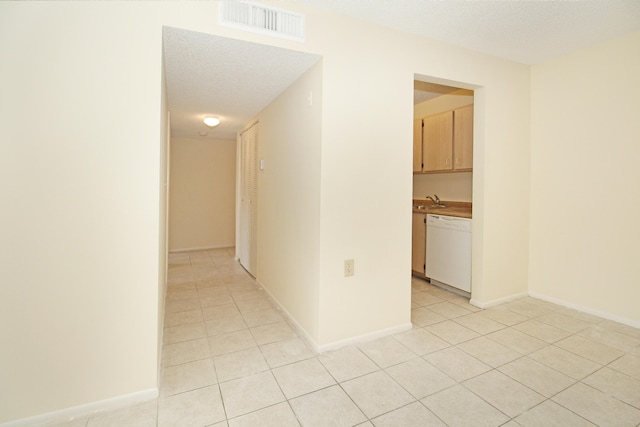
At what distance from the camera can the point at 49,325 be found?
64.5 inches

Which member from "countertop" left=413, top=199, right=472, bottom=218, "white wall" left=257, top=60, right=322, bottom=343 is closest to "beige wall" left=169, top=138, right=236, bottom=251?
"white wall" left=257, top=60, right=322, bottom=343

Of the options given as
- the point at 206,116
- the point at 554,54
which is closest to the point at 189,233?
the point at 206,116

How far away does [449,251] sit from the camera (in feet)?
11.8

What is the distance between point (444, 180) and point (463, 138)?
2.73 feet

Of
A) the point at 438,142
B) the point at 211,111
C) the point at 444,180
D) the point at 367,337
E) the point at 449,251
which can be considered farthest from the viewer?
the point at 444,180

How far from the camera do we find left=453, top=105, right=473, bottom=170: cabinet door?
3.59m

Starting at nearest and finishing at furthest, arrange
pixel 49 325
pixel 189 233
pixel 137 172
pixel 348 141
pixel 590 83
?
pixel 49 325
pixel 137 172
pixel 348 141
pixel 590 83
pixel 189 233

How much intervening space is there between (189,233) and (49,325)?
190 inches

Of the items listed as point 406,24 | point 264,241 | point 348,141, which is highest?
point 406,24

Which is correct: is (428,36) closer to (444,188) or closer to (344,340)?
(444,188)

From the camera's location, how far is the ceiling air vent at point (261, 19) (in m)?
1.99

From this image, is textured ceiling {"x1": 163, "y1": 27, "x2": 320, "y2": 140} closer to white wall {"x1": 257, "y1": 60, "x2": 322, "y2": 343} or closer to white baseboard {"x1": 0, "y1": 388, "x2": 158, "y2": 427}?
white wall {"x1": 257, "y1": 60, "x2": 322, "y2": 343}

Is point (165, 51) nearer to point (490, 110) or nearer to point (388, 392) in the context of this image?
point (388, 392)

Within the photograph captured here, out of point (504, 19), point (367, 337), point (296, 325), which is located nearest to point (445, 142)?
point (504, 19)
